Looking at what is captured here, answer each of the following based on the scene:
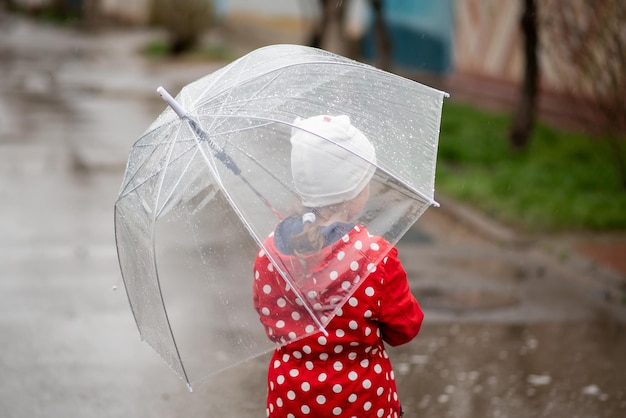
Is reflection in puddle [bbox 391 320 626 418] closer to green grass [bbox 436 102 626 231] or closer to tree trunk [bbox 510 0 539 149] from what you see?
green grass [bbox 436 102 626 231]

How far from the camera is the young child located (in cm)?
288

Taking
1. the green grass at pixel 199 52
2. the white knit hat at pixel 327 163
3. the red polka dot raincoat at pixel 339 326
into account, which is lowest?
the green grass at pixel 199 52

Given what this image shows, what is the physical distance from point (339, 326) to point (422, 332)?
358 centimetres

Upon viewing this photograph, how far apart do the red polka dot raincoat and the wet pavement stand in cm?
85

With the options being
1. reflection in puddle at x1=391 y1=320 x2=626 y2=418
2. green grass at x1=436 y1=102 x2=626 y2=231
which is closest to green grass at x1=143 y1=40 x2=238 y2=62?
green grass at x1=436 y1=102 x2=626 y2=231

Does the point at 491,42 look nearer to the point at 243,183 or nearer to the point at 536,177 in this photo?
the point at 536,177

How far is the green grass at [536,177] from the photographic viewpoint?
360 inches

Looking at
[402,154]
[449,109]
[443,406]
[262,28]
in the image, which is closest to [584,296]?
[443,406]

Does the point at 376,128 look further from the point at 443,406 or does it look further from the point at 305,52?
the point at 443,406

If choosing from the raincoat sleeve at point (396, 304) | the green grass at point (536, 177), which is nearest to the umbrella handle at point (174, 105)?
the raincoat sleeve at point (396, 304)

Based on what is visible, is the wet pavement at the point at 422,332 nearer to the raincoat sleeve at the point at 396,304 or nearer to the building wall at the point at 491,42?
the raincoat sleeve at the point at 396,304

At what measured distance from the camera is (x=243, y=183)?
3.09 meters

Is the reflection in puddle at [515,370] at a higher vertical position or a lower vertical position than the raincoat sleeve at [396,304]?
lower

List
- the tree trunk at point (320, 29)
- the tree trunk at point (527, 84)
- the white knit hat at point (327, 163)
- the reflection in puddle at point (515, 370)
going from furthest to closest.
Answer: the tree trunk at point (320, 29)
the tree trunk at point (527, 84)
the reflection in puddle at point (515, 370)
the white knit hat at point (327, 163)
